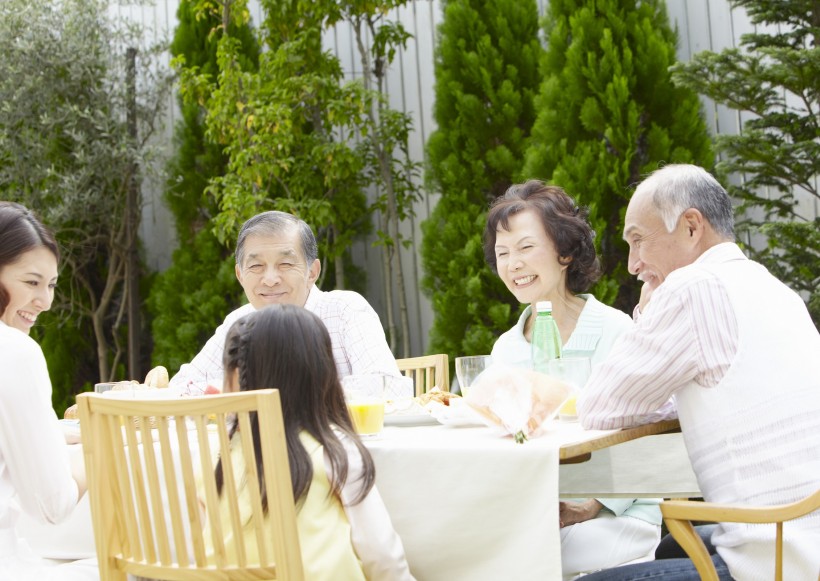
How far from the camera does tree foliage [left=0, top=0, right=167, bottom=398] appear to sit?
6.96m

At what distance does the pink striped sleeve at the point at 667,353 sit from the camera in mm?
1926

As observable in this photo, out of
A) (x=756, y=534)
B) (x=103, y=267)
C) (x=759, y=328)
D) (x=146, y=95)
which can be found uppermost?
(x=146, y=95)

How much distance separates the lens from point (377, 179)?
659 cm

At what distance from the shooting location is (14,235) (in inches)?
96.0

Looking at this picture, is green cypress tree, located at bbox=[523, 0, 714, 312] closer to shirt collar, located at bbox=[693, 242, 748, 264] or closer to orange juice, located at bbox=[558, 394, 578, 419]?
orange juice, located at bbox=[558, 394, 578, 419]

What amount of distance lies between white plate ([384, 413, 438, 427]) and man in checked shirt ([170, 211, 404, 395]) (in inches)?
31.6

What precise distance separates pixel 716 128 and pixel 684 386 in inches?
142

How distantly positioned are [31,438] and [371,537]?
68cm

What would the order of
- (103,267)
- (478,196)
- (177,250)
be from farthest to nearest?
1. (103,267)
2. (177,250)
3. (478,196)

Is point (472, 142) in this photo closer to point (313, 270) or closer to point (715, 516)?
point (313, 270)

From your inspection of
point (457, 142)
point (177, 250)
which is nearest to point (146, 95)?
point (177, 250)

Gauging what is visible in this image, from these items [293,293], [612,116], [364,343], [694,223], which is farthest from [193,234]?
[694,223]

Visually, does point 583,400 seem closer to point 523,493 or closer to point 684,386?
point 684,386

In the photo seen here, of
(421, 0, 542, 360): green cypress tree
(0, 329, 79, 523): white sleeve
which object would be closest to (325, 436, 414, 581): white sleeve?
(0, 329, 79, 523): white sleeve
